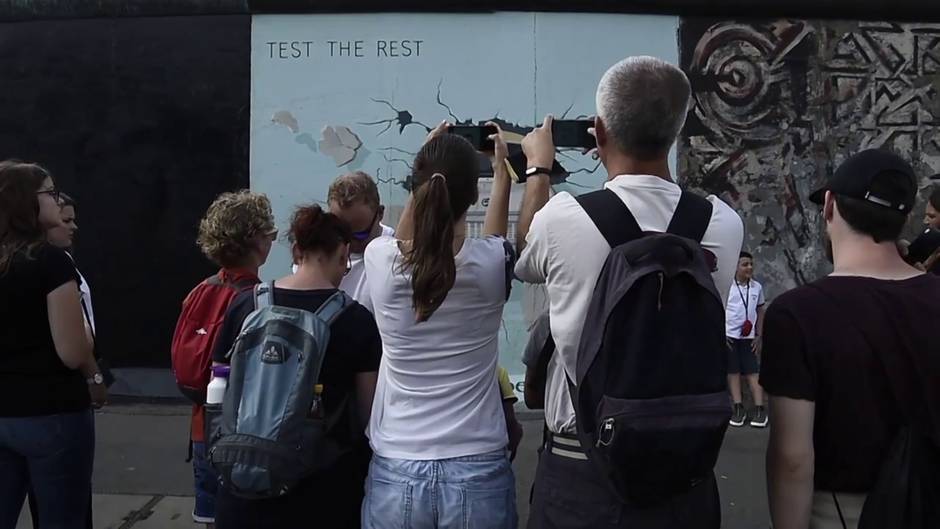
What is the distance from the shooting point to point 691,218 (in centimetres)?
219

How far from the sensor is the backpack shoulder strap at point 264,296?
283 centimetres

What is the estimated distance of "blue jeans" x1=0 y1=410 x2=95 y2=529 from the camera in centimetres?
325

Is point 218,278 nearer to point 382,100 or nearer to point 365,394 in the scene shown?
point 365,394

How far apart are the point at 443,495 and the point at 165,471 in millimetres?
4454

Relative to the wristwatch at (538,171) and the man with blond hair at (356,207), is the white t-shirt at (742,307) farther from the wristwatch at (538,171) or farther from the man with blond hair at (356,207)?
the wristwatch at (538,171)

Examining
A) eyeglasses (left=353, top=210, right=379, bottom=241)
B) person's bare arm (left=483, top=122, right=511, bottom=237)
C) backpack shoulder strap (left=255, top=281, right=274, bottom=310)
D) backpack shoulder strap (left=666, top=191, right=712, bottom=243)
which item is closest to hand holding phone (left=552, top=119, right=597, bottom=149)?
person's bare arm (left=483, top=122, right=511, bottom=237)

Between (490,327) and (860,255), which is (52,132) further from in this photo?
(860,255)

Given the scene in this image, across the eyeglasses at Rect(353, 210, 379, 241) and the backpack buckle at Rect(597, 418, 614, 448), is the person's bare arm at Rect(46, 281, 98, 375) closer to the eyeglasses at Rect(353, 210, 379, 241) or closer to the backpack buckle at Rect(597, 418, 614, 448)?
the eyeglasses at Rect(353, 210, 379, 241)

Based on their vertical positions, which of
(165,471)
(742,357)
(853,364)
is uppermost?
(853,364)

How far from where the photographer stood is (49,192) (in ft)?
11.2

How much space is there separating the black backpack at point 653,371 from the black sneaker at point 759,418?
236 inches

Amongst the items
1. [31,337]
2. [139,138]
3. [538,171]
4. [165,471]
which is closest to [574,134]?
[538,171]

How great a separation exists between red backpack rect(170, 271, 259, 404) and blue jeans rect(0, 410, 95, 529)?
461 mm

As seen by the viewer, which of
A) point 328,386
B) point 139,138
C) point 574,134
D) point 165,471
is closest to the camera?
→ point 574,134
